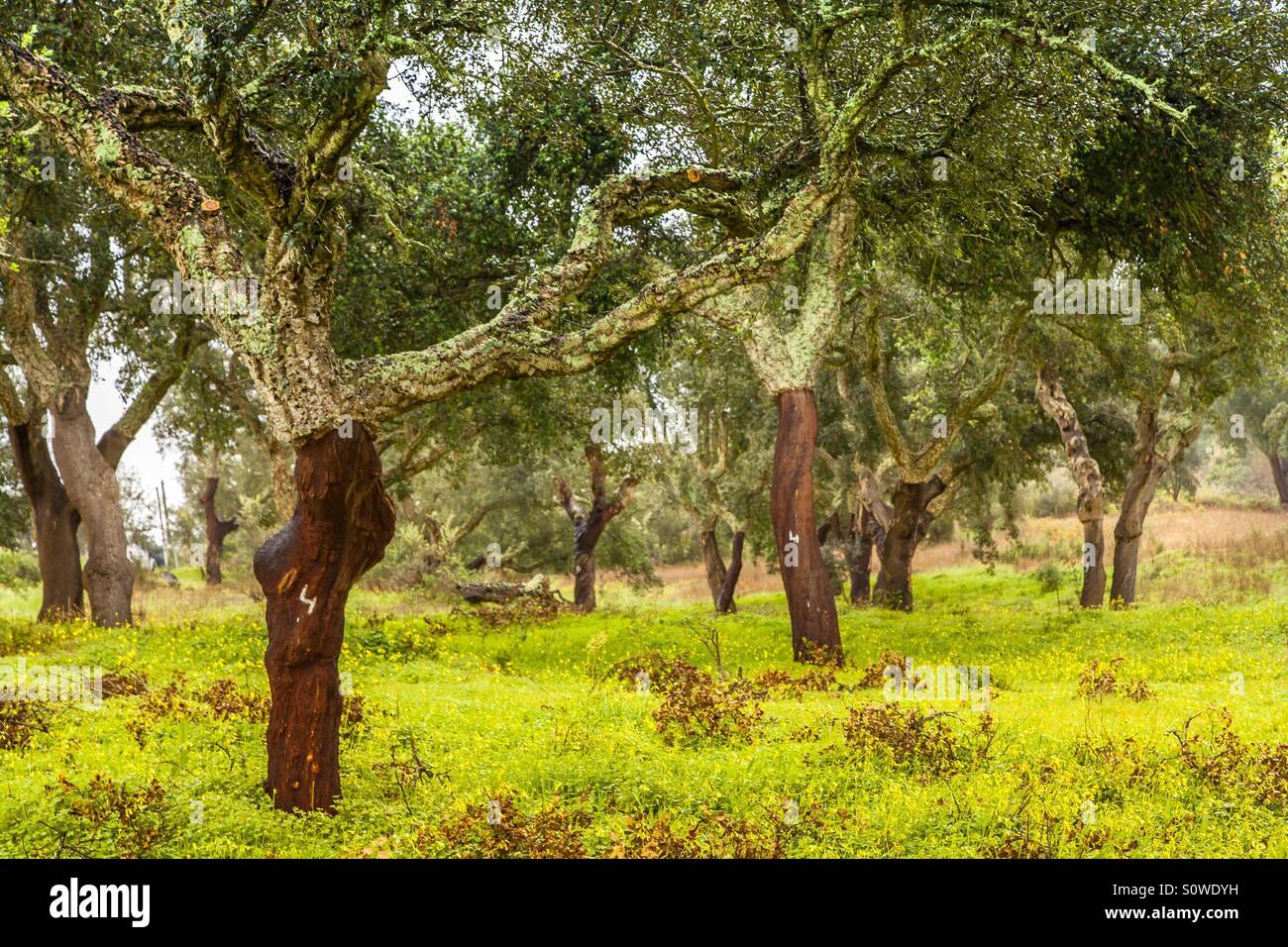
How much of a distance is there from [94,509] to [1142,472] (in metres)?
24.3

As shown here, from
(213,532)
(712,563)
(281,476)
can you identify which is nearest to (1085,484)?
(712,563)

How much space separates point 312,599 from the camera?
8.52 m

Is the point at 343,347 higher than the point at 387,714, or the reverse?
the point at 343,347

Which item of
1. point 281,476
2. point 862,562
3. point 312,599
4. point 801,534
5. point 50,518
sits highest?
point 281,476

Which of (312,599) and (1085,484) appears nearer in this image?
(312,599)

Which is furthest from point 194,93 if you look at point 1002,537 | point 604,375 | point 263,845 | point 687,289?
point 1002,537

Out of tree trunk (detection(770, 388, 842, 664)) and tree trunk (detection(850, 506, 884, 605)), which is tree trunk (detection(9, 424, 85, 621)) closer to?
tree trunk (detection(770, 388, 842, 664))

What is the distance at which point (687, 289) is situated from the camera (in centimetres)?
986

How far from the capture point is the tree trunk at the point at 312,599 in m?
8.46

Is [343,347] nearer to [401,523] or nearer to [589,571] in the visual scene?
[589,571]

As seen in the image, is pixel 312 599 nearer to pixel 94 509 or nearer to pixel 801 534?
pixel 801 534

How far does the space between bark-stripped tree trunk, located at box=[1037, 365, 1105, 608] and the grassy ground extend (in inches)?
307

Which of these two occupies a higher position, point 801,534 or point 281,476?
point 281,476
